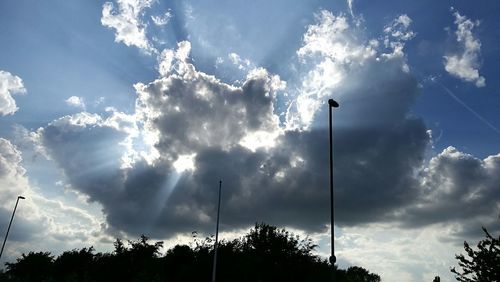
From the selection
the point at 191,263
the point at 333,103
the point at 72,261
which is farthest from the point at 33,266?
the point at 333,103

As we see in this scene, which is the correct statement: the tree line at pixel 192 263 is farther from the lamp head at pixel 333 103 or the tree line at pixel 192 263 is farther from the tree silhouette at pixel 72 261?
the lamp head at pixel 333 103

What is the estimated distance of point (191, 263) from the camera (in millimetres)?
61781

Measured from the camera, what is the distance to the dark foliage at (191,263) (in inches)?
1871

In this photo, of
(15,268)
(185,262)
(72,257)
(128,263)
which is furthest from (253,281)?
(15,268)

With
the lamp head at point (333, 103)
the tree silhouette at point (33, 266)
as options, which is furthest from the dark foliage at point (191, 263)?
the lamp head at point (333, 103)

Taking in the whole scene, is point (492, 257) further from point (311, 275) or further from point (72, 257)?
point (72, 257)

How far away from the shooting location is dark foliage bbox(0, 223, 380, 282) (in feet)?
156

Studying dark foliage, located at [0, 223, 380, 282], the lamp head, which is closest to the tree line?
dark foliage, located at [0, 223, 380, 282]

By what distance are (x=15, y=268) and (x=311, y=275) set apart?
191 ft

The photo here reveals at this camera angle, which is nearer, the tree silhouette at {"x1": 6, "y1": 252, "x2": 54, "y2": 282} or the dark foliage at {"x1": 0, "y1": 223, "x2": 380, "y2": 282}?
the dark foliage at {"x1": 0, "y1": 223, "x2": 380, "y2": 282}

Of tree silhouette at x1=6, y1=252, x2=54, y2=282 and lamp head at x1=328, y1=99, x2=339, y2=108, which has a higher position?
lamp head at x1=328, y1=99, x2=339, y2=108

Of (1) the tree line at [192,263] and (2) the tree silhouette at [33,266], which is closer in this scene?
(1) the tree line at [192,263]

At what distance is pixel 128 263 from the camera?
6406cm

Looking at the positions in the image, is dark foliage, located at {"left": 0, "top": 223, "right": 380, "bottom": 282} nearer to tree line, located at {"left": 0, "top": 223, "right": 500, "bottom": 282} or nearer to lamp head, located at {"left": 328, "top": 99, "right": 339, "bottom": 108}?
tree line, located at {"left": 0, "top": 223, "right": 500, "bottom": 282}
